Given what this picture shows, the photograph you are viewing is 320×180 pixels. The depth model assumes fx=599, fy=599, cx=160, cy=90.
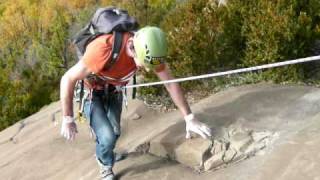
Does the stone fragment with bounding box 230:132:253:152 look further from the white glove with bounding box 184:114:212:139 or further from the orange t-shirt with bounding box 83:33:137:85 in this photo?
the orange t-shirt with bounding box 83:33:137:85

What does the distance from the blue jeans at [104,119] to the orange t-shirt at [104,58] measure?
0.40 metres

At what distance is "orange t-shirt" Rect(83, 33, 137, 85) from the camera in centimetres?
437

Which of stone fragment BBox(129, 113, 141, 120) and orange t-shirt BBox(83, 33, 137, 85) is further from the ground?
orange t-shirt BBox(83, 33, 137, 85)

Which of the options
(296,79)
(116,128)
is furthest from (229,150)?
(296,79)

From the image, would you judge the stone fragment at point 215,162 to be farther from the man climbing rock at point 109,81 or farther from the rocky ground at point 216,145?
the man climbing rock at point 109,81

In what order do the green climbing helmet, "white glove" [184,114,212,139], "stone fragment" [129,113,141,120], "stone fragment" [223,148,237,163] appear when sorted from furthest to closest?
"stone fragment" [129,113,141,120]
"white glove" [184,114,212,139]
"stone fragment" [223,148,237,163]
the green climbing helmet

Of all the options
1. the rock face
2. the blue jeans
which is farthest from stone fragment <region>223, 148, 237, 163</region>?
the blue jeans

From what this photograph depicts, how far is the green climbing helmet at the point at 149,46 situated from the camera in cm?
423

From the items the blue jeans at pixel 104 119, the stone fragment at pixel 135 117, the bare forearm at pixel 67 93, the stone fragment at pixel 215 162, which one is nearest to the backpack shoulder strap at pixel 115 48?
the bare forearm at pixel 67 93

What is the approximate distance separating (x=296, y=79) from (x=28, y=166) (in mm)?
3005

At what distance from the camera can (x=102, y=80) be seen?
15.9 ft

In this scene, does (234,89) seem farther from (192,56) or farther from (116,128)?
(116,128)

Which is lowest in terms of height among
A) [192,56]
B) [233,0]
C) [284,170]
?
[284,170]

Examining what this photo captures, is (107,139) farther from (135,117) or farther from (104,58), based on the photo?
(135,117)
